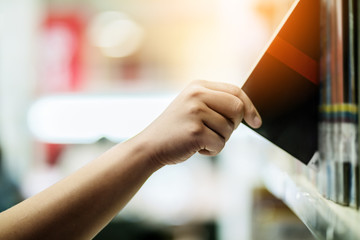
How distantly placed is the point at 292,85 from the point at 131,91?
192cm

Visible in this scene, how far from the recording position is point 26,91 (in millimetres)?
2484

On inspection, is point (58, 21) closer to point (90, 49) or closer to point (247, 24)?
point (90, 49)

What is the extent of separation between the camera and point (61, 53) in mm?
2488

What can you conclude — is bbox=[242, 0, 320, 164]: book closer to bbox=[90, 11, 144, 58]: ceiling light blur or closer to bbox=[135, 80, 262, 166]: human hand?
bbox=[135, 80, 262, 166]: human hand

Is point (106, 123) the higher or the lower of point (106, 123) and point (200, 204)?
the higher

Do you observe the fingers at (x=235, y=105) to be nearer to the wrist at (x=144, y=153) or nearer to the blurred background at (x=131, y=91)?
the wrist at (x=144, y=153)

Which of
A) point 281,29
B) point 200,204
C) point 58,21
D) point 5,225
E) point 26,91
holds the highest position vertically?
point 58,21

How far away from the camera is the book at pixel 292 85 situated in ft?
1.76

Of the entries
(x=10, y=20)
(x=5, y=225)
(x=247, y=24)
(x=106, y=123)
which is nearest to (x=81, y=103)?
(x=106, y=123)

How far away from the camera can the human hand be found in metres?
0.55

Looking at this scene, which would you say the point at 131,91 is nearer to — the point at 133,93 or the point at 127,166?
the point at 133,93

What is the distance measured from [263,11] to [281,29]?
180 cm

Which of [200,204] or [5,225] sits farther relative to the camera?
[200,204]

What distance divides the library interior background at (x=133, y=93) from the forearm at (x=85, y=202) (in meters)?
1.55
